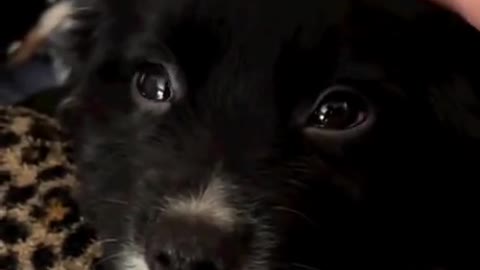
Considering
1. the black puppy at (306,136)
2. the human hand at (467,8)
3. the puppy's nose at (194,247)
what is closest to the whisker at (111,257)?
the black puppy at (306,136)

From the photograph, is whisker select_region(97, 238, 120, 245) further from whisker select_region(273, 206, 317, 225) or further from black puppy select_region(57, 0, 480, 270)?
whisker select_region(273, 206, 317, 225)

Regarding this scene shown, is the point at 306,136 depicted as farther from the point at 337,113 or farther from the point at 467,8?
the point at 467,8

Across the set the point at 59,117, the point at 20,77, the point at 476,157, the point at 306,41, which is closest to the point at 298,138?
the point at 306,41

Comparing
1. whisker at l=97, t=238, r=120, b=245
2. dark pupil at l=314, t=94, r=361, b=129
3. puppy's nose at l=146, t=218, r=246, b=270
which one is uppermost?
dark pupil at l=314, t=94, r=361, b=129

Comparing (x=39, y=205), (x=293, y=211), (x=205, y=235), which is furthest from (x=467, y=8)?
(x=39, y=205)

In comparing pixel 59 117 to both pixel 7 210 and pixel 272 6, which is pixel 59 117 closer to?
pixel 7 210

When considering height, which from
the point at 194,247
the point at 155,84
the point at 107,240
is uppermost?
the point at 155,84

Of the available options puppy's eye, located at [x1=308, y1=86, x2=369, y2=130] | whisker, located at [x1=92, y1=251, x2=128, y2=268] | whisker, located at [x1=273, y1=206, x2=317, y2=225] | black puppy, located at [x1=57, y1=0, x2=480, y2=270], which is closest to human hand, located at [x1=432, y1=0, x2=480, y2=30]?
black puppy, located at [x1=57, y1=0, x2=480, y2=270]
